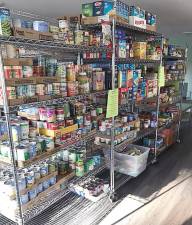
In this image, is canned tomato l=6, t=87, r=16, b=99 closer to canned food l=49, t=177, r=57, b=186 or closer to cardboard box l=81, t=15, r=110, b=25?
canned food l=49, t=177, r=57, b=186

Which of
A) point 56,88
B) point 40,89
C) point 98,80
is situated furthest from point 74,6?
point 40,89

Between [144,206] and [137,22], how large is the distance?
181cm

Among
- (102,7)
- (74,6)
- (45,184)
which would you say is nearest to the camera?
(45,184)

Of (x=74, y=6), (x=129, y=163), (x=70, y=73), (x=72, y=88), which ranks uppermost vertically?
(x=74, y=6)

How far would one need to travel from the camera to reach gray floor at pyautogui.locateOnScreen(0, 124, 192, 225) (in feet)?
6.68

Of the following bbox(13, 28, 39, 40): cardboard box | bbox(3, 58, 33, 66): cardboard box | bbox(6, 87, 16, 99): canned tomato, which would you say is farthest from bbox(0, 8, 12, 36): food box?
bbox(6, 87, 16, 99): canned tomato

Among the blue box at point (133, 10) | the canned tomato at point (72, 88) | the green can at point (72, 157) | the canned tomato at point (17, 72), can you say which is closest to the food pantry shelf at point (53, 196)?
the green can at point (72, 157)

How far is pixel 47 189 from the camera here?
73.1 inches

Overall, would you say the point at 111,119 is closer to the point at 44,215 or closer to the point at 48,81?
the point at 48,81

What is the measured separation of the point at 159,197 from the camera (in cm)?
238

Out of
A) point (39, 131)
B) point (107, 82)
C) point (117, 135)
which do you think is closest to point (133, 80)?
point (107, 82)

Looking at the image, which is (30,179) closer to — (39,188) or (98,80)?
(39,188)

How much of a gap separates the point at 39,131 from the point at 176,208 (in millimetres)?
1445

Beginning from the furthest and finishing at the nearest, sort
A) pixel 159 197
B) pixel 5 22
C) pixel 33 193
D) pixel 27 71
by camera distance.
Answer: pixel 159 197, pixel 33 193, pixel 27 71, pixel 5 22
